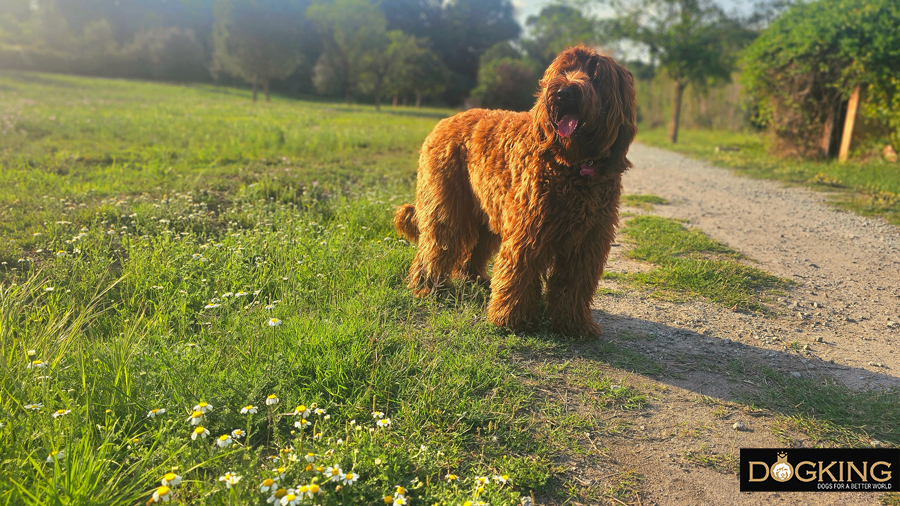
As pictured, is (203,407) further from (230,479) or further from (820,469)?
(820,469)

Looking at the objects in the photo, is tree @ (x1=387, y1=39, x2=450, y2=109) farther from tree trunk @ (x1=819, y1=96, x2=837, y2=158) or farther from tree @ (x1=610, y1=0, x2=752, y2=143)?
tree trunk @ (x1=819, y1=96, x2=837, y2=158)

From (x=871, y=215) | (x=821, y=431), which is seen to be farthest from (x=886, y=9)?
(x=821, y=431)

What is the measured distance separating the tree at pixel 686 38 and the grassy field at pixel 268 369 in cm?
1727

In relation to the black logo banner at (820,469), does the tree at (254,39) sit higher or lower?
higher

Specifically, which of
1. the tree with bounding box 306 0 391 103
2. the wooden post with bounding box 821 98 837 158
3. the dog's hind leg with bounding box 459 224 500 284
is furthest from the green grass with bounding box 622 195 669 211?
the tree with bounding box 306 0 391 103

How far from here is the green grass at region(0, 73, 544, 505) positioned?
7.22 ft

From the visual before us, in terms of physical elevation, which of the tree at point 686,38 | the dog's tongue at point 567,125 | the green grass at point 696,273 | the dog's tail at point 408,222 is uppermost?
the tree at point 686,38

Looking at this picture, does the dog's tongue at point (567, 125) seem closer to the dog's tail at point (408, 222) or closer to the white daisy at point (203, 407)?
the dog's tail at point (408, 222)

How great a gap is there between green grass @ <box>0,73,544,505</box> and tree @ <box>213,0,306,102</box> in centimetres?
3826

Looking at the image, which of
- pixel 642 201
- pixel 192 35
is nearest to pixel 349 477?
pixel 642 201

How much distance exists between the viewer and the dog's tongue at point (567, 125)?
3.09 metres

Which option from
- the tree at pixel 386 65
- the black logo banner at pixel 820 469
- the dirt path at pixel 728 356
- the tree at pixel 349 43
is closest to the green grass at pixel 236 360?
the dirt path at pixel 728 356

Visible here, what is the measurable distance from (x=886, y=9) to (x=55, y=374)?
14235mm

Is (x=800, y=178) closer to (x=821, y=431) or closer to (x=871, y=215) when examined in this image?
(x=871, y=215)
